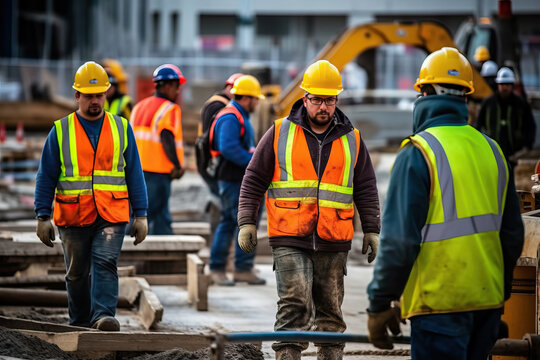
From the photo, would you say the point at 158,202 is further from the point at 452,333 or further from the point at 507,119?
the point at 452,333

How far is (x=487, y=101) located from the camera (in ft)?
41.8

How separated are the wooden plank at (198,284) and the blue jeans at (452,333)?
4.47m

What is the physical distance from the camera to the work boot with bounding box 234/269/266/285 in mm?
10453

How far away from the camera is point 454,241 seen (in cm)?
451

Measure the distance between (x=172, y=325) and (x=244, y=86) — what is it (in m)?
2.73

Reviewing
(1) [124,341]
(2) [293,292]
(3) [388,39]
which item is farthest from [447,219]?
(3) [388,39]

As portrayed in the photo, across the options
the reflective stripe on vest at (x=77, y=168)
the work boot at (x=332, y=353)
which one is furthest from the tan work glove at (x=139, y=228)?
the work boot at (x=332, y=353)

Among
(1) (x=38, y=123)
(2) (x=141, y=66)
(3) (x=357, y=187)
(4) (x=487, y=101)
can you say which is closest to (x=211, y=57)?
(2) (x=141, y=66)

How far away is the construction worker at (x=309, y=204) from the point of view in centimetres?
622

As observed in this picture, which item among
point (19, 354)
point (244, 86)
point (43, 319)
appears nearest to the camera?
point (19, 354)

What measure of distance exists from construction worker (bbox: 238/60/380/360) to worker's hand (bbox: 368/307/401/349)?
1.59 meters

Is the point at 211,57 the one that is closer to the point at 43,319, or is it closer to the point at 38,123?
the point at 38,123

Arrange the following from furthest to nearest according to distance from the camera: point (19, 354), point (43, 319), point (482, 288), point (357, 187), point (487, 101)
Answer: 1. point (487, 101)
2. point (43, 319)
3. point (357, 187)
4. point (19, 354)
5. point (482, 288)

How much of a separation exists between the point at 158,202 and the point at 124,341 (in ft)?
12.2
